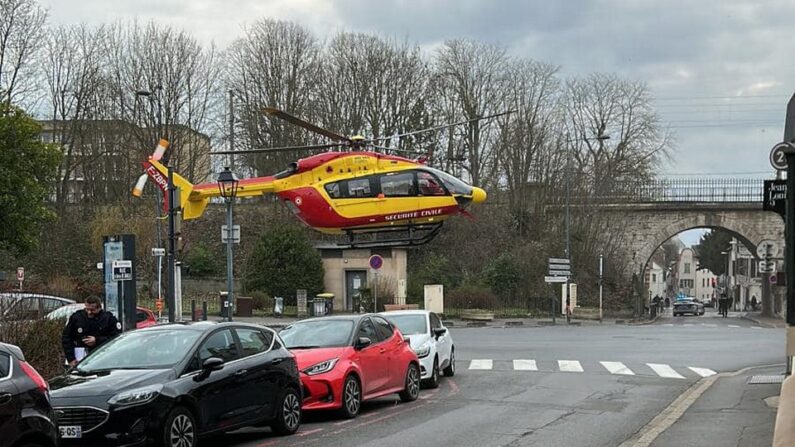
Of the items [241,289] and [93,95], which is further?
[93,95]

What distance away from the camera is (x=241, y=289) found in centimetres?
5350

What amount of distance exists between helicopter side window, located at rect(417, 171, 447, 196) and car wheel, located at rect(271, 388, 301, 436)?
55.6 feet

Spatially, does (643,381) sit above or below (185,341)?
below

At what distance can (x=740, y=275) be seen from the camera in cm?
11444

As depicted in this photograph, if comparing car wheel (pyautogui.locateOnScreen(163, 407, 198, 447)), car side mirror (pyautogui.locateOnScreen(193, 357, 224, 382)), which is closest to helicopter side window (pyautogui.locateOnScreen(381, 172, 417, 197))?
car side mirror (pyautogui.locateOnScreen(193, 357, 224, 382))

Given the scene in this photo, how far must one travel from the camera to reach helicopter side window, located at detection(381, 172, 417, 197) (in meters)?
29.3

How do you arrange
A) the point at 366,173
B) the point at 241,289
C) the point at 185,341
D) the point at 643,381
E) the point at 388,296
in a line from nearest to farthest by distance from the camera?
the point at 185,341 → the point at 643,381 → the point at 366,173 → the point at 388,296 → the point at 241,289

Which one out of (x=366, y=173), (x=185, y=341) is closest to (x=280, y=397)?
(x=185, y=341)

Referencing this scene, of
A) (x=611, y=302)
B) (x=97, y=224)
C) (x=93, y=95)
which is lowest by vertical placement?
(x=611, y=302)

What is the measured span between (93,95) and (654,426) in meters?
51.0

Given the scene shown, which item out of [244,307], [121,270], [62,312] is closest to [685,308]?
[244,307]

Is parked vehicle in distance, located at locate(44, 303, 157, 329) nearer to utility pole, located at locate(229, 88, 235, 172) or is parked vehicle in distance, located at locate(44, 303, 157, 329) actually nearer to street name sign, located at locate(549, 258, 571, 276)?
street name sign, located at locate(549, 258, 571, 276)

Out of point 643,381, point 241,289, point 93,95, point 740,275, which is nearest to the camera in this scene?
point 643,381

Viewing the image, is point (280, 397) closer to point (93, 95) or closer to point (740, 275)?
point (93, 95)
